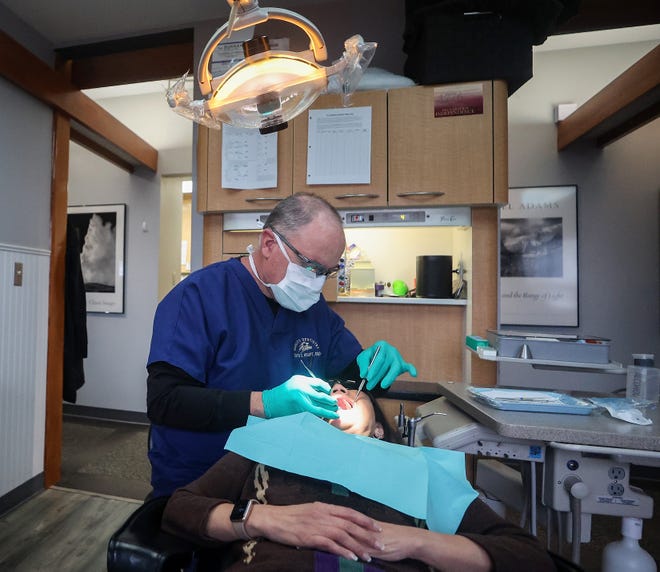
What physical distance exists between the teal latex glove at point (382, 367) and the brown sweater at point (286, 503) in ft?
1.35

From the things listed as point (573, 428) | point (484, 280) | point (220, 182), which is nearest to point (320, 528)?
point (573, 428)

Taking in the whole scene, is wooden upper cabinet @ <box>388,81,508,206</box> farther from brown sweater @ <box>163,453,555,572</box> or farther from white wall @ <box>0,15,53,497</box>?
white wall @ <box>0,15,53,497</box>

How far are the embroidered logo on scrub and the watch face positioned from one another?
0.51 metres

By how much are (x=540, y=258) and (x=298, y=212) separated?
6.98ft

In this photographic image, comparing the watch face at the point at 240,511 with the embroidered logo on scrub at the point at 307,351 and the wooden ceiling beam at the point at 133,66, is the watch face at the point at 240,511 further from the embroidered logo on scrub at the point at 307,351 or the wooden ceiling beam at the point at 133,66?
the wooden ceiling beam at the point at 133,66

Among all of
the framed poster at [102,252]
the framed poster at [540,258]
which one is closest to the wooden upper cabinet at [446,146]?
the framed poster at [540,258]

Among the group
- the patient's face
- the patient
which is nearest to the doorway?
the patient's face

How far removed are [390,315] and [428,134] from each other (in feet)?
2.85

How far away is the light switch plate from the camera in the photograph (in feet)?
6.81

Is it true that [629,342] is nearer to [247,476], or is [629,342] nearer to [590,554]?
[590,554]

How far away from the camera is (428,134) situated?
177 cm

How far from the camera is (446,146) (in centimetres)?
176

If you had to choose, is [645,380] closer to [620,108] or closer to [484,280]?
[484,280]

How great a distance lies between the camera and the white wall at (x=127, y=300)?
3.42 metres
